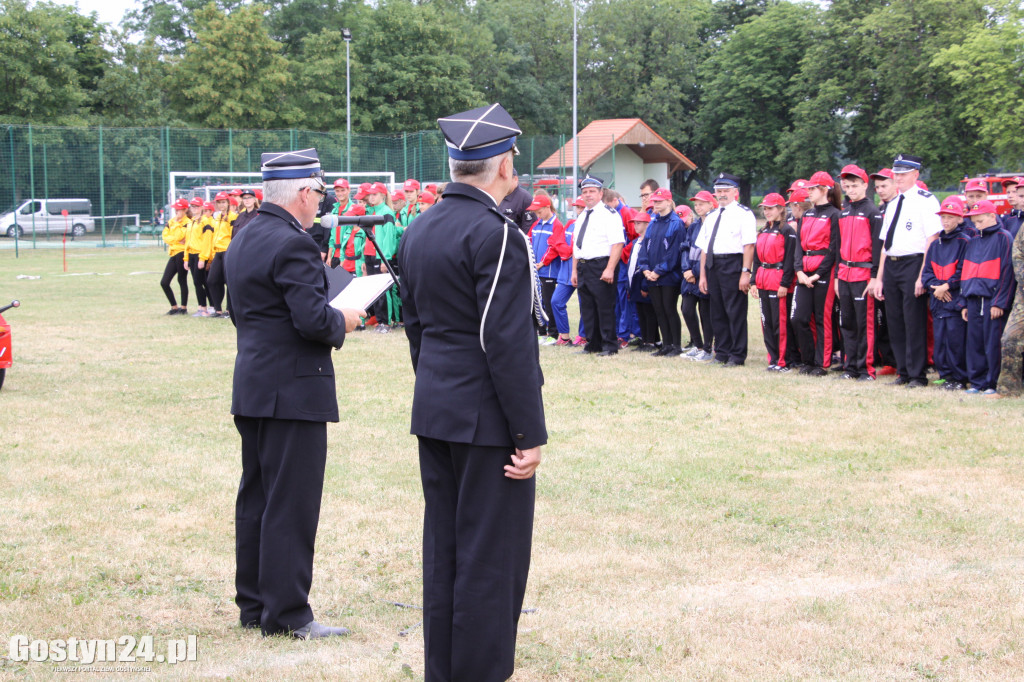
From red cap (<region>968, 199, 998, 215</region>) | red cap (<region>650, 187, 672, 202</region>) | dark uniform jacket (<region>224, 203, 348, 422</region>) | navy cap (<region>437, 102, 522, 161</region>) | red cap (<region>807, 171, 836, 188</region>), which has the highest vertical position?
red cap (<region>807, 171, 836, 188</region>)

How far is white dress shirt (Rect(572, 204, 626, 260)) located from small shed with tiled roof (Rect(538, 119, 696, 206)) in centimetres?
2708

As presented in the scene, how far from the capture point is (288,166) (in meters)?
4.37

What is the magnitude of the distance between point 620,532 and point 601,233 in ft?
23.4

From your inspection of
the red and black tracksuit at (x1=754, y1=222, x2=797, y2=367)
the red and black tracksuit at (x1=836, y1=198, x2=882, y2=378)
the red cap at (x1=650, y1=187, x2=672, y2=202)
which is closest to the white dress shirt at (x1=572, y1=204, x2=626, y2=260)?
the red cap at (x1=650, y1=187, x2=672, y2=202)

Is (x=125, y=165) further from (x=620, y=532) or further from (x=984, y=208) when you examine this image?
(x=620, y=532)

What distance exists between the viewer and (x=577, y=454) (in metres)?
7.69

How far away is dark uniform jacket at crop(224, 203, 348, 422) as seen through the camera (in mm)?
4203

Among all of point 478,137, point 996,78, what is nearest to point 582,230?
point 478,137

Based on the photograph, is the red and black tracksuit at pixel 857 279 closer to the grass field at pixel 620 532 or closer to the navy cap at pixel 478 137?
the grass field at pixel 620 532

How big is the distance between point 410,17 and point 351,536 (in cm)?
5196

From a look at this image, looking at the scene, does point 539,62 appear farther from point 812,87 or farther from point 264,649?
point 264,649

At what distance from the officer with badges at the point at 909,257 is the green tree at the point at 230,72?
40730 millimetres

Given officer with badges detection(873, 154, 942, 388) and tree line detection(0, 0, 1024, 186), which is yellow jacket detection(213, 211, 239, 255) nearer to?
officer with badges detection(873, 154, 942, 388)

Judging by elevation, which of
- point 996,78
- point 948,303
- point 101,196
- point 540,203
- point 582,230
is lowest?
point 948,303
